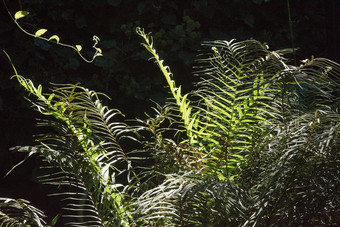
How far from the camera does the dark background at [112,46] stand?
3.24 metres

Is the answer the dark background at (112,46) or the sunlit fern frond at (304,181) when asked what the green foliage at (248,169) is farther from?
the dark background at (112,46)

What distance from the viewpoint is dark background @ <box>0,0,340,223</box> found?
324cm

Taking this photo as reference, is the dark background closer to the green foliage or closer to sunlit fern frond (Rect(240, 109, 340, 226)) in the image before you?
the green foliage

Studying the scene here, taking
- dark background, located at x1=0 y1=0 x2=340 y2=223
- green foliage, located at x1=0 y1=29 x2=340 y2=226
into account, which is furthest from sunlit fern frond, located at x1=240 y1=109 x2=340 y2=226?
dark background, located at x1=0 y1=0 x2=340 y2=223

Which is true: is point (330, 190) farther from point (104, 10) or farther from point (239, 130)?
point (104, 10)

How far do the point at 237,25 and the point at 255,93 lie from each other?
2022 mm

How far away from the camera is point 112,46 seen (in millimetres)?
3279

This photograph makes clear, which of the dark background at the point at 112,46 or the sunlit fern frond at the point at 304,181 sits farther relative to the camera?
the dark background at the point at 112,46

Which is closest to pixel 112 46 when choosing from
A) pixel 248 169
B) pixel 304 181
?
pixel 248 169

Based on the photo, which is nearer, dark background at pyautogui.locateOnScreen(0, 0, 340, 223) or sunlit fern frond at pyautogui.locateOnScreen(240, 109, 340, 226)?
sunlit fern frond at pyautogui.locateOnScreen(240, 109, 340, 226)

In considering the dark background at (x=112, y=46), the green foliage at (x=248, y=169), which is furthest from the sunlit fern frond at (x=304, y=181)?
the dark background at (x=112, y=46)

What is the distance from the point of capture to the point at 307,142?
1.32m

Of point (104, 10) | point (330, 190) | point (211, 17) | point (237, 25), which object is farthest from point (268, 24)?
point (330, 190)

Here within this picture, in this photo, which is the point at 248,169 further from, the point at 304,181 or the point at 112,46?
the point at 112,46
